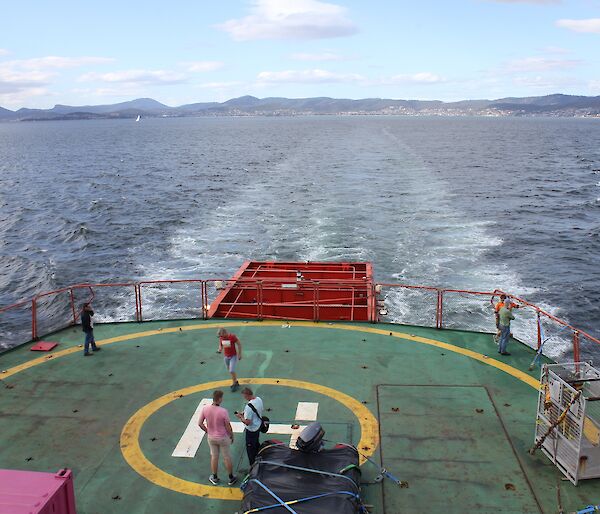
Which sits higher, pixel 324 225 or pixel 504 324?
pixel 504 324

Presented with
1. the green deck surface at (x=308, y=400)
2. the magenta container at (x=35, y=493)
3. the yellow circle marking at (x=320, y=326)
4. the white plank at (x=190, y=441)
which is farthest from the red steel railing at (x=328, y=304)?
the magenta container at (x=35, y=493)

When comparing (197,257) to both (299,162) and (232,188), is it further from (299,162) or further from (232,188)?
(299,162)

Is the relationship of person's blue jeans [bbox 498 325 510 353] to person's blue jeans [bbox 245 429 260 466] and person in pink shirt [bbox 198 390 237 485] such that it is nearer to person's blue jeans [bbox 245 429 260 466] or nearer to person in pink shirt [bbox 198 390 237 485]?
person's blue jeans [bbox 245 429 260 466]

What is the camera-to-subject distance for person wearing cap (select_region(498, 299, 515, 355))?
49.2 ft

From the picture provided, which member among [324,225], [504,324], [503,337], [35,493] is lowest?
[324,225]

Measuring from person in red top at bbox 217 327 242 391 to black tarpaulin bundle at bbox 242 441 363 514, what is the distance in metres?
3.57

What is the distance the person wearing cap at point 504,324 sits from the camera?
49.2ft

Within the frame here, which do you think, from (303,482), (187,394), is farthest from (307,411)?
(303,482)

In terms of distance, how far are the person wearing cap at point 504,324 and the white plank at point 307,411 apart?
577 centimetres

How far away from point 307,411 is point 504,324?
20.0 ft

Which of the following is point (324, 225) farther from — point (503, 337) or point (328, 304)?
point (503, 337)

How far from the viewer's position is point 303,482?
888 cm

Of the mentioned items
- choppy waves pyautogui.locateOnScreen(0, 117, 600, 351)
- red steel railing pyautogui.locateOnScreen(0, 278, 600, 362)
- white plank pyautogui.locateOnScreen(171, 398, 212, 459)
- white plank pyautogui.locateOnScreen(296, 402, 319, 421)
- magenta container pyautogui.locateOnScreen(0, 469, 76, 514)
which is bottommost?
red steel railing pyautogui.locateOnScreen(0, 278, 600, 362)

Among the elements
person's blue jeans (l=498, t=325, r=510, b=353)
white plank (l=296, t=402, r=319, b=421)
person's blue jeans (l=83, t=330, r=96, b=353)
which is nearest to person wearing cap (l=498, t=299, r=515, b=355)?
→ person's blue jeans (l=498, t=325, r=510, b=353)
